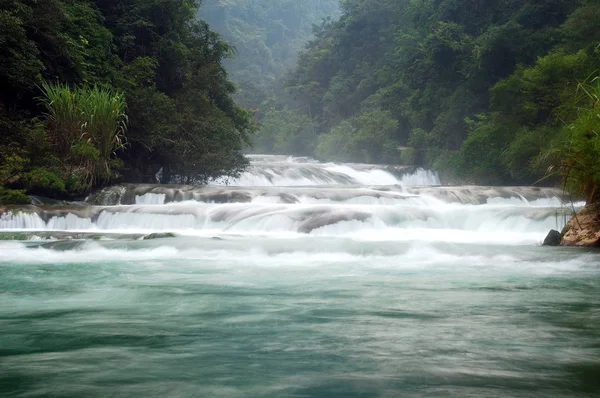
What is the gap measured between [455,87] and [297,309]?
25.6 metres

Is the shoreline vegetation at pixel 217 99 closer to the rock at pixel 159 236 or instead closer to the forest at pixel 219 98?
the forest at pixel 219 98

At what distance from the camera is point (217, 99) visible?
2134 cm

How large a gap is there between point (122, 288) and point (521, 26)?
21.8 m

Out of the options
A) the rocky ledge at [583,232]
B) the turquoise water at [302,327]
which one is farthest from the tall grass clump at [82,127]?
the rocky ledge at [583,232]

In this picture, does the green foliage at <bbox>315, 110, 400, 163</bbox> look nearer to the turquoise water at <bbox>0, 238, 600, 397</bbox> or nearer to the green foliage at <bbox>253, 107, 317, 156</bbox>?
the green foliage at <bbox>253, 107, 317, 156</bbox>

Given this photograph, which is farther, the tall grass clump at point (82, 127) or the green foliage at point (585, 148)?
the tall grass clump at point (82, 127)

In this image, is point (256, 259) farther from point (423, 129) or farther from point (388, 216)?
point (423, 129)

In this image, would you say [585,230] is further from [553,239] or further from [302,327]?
[302,327]

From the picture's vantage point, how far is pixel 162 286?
662 centimetres

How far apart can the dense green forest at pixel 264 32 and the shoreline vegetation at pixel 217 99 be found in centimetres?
3324

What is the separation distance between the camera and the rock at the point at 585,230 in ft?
31.0

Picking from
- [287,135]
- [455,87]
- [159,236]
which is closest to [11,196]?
[159,236]

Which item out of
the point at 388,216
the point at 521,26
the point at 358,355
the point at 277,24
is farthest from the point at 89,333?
the point at 277,24

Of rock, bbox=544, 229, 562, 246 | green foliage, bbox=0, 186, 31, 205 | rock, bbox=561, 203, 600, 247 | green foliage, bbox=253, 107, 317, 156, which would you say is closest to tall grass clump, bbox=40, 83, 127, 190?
green foliage, bbox=0, 186, 31, 205
